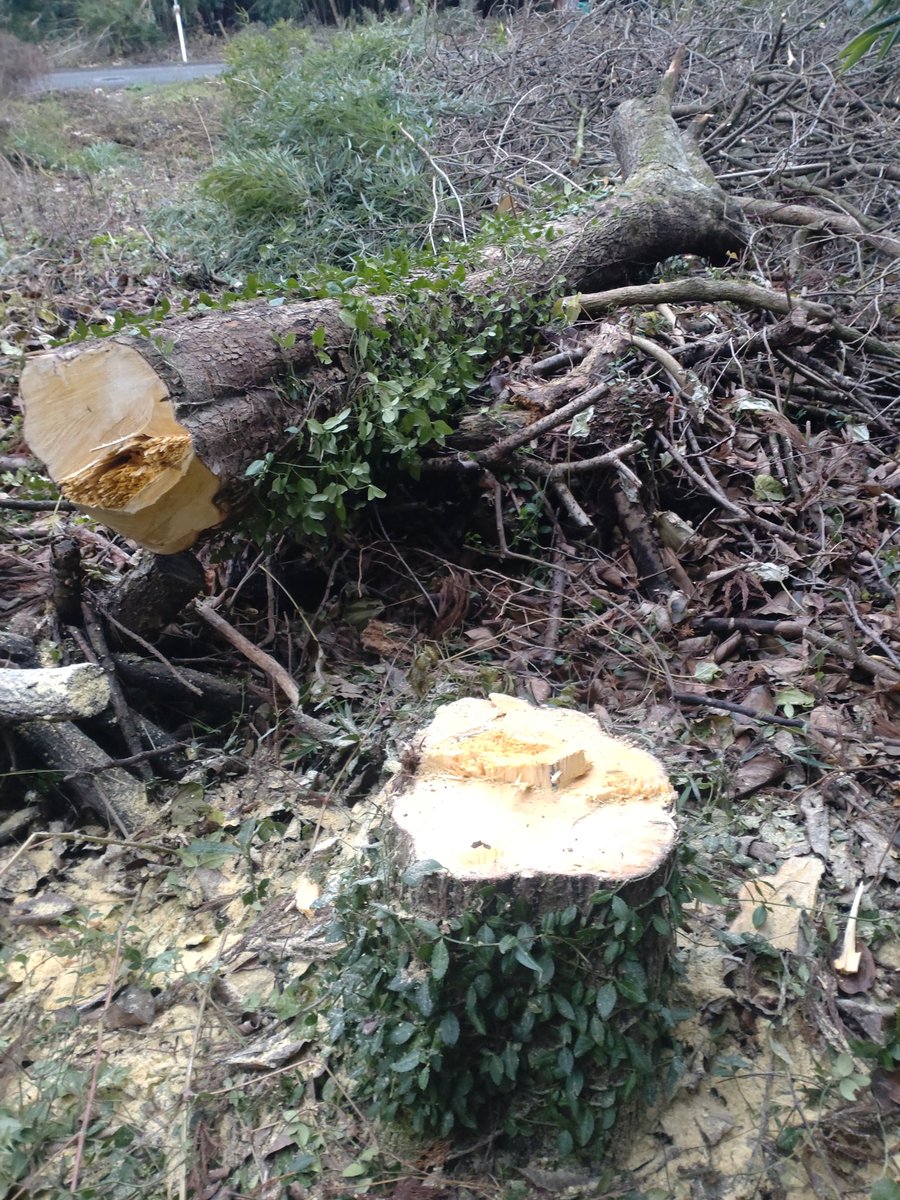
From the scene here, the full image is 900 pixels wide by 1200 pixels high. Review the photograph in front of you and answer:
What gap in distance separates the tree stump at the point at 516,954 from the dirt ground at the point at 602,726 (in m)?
0.12

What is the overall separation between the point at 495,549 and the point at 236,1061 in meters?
2.10

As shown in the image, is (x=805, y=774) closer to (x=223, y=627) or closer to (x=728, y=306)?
(x=223, y=627)

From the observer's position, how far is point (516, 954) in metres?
1.61

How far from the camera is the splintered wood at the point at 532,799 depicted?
1681 millimetres

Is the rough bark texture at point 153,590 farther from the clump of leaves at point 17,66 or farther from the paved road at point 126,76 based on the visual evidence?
the paved road at point 126,76

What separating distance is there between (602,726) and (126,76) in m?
17.1

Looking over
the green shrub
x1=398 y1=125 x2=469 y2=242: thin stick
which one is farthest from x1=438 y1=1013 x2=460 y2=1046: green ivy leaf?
the green shrub

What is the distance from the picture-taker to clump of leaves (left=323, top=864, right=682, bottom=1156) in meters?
1.64

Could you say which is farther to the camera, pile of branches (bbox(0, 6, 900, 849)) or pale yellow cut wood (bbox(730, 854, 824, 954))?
pile of branches (bbox(0, 6, 900, 849))

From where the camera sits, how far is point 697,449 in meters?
3.77

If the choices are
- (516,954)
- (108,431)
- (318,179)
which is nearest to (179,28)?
(318,179)

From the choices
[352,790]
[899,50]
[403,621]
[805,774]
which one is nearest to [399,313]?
[403,621]

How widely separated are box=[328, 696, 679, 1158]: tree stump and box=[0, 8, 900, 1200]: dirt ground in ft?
0.40

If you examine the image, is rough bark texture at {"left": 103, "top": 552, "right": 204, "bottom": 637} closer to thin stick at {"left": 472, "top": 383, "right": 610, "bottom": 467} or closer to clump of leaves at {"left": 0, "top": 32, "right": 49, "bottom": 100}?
thin stick at {"left": 472, "top": 383, "right": 610, "bottom": 467}
